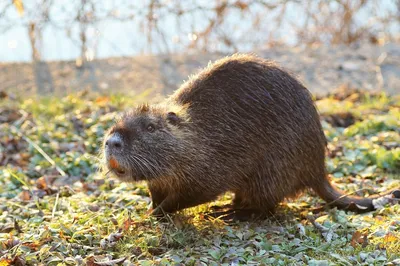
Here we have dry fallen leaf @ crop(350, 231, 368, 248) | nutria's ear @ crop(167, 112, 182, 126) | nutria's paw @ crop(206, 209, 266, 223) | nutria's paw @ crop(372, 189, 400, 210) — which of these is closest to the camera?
dry fallen leaf @ crop(350, 231, 368, 248)

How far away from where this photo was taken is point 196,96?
4113 mm

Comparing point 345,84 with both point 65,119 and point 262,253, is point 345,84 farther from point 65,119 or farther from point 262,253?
point 262,253

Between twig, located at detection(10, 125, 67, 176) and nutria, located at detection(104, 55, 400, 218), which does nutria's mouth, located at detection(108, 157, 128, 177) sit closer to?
nutria, located at detection(104, 55, 400, 218)

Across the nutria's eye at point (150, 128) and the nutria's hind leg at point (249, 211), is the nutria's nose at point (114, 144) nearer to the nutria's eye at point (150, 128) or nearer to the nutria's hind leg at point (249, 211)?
the nutria's eye at point (150, 128)

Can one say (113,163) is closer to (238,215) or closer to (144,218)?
(144,218)

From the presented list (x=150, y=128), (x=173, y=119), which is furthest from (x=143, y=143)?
(x=173, y=119)

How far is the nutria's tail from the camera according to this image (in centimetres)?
425

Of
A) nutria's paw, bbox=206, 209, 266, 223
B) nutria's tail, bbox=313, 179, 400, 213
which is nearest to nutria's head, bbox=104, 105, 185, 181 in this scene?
nutria's paw, bbox=206, 209, 266, 223

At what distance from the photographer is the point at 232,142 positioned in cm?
400

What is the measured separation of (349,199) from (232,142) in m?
0.98

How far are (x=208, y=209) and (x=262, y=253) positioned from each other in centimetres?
89

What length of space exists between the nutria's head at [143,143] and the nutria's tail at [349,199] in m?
1.13

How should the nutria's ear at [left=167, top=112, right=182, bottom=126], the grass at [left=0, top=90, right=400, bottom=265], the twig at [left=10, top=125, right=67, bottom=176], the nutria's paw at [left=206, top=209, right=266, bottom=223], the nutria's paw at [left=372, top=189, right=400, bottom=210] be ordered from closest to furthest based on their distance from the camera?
the grass at [left=0, top=90, right=400, bottom=265], the nutria's ear at [left=167, top=112, right=182, bottom=126], the nutria's paw at [left=206, top=209, right=266, bottom=223], the nutria's paw at [left=372, top=189, right=400, bottom=210], the twig at [left=10, top=125, right=67, bottom=176]

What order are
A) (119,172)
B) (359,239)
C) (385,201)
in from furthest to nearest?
(385,201)
(119,172)
(359,239)
